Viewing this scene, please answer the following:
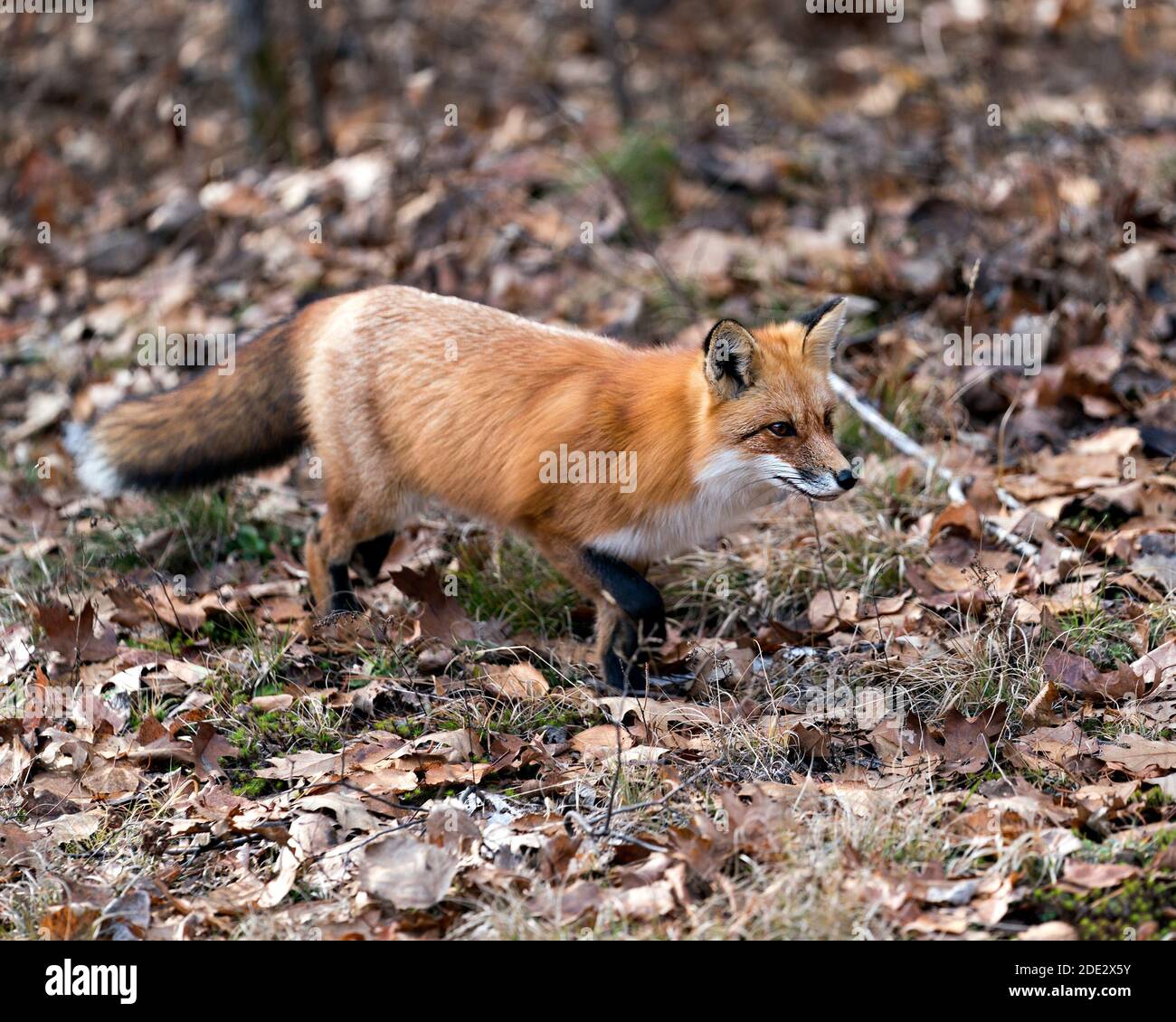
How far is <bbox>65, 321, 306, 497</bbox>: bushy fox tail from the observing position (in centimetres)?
570

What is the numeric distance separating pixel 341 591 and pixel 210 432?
0.99 meters

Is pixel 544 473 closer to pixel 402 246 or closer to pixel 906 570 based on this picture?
pixel 906 570

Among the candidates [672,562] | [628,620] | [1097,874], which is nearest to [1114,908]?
[1097,874]

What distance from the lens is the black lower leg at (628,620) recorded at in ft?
15.8

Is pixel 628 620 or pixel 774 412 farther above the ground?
pixel 774 412

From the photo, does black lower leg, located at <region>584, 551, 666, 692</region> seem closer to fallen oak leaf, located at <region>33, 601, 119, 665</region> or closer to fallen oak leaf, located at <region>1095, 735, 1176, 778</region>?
fallen oak leaf, located at <region>1095, 735, 1176, 778</region>

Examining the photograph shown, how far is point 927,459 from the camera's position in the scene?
6012 mm

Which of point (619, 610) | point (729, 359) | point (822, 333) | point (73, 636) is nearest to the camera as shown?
point (729, 359)

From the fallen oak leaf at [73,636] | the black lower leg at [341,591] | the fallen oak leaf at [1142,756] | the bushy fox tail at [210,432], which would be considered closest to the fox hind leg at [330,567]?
the black lower leg at [341,591]

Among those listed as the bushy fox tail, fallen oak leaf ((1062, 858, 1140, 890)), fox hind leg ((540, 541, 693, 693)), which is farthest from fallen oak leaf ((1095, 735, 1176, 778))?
the bushy fox tail

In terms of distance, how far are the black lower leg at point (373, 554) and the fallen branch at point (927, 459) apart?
2.24 m

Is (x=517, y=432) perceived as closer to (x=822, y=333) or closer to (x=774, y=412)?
(x=774, y=412)

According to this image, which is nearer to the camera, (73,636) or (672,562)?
(73,636)

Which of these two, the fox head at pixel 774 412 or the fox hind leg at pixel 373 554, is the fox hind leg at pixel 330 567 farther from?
the fox head at pixel 774 412
